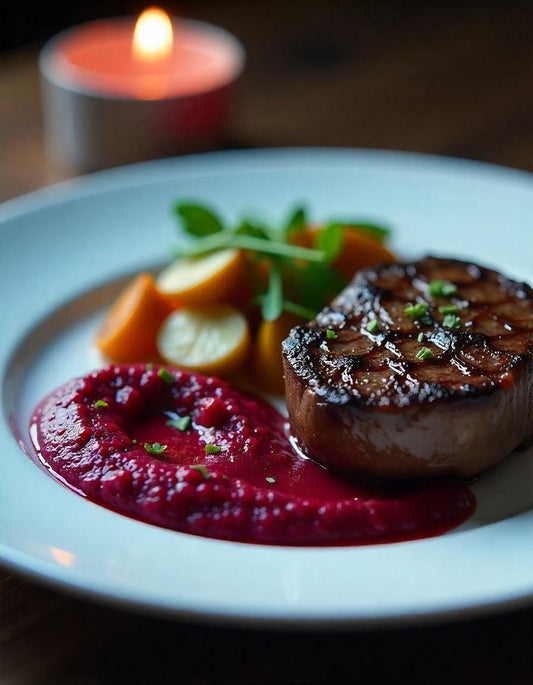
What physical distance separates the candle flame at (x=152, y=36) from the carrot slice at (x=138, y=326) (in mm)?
2038

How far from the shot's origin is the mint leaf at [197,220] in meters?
3.60

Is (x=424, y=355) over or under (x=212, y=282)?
over

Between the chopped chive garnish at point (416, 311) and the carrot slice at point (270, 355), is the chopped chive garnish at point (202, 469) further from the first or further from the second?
the chopped chive garnish at point (416, 311)

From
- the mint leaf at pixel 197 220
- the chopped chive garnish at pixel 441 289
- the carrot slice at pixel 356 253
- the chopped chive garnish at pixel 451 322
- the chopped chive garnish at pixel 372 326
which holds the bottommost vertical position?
the carrot slice at pixel 356 253

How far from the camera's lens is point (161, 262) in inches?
154

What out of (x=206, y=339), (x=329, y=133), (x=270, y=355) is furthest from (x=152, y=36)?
(x=270, y=355)

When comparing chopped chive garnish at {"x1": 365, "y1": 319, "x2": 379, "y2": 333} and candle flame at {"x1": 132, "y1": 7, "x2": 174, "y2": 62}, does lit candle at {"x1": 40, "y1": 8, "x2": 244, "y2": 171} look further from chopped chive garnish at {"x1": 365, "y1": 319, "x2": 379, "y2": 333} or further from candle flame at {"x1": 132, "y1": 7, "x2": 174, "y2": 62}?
chopped chive garnish at {"x1": 365, "y1": 319, "x2": 379, "y2": 333}

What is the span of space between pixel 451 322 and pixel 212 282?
959mm

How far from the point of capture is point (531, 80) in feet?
18.9

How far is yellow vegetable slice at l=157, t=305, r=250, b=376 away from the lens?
10.6 ft

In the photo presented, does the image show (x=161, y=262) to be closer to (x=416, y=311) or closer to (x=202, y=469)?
(x=416, y=311)

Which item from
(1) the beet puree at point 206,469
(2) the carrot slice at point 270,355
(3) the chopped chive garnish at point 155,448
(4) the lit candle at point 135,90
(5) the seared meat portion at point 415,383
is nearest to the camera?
(1) the beet puree at point 206,469

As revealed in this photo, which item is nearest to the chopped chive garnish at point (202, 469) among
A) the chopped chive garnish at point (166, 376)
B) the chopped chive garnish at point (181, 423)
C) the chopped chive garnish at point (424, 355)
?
the chopped chive garnish at point (181, 423)

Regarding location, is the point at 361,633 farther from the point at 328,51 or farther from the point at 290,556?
the point at 328,51
